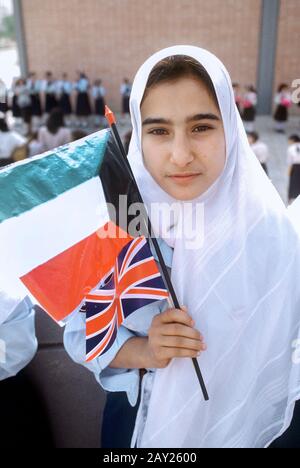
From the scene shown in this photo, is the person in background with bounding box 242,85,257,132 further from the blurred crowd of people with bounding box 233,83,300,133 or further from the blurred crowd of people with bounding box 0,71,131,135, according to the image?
the blurred crowd of people with bounding box 0,71,131,135

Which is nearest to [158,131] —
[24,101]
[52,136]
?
[52,136]

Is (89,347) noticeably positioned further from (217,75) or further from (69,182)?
(217,75)

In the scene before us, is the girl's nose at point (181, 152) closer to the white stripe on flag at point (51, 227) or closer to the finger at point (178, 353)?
the white stripe on flag at point (51, 227)

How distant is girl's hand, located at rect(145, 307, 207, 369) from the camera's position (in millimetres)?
1050

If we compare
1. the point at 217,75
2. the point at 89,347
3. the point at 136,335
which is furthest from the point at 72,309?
the point at 217,75

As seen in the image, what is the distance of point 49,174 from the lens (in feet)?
3.47

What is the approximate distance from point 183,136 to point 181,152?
4cm

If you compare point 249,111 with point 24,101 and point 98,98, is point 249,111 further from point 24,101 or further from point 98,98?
point 24,101

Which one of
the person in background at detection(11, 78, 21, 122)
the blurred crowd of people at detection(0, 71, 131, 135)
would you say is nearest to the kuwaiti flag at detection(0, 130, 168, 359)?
the blurred crowd of people at detection(0, 71, 131, 135)

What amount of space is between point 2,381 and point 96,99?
1223 centimetres

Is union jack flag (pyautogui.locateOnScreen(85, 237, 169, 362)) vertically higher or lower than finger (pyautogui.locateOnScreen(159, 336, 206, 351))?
higher

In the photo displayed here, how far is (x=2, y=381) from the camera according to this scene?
56.5 inches

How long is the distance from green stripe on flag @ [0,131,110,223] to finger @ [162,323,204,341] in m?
0.39

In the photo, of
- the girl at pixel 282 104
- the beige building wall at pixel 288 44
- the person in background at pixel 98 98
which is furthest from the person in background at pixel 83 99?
the beige building wall at pixel 288 44
